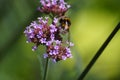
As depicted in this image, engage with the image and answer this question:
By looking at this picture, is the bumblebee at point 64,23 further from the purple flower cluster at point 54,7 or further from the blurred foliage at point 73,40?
the blurred foliage at point 73,40

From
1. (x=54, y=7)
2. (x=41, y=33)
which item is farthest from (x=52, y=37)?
(x=54, y=7)

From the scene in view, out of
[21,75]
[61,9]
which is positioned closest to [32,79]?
[21,75]

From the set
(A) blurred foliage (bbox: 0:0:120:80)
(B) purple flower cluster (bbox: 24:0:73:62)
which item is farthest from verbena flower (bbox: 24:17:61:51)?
(A) blurred foliage (bbox: 0:0:120:80)

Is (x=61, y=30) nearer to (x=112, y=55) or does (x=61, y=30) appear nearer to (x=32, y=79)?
(x=32, y=79)

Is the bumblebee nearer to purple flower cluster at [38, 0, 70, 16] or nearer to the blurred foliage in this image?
purple flower cluster at [38, 0, 70, 16]

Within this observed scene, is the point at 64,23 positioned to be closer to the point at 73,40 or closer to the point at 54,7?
the point at 54,7

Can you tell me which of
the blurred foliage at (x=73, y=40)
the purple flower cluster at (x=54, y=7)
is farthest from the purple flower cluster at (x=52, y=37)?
the blurred foliage at (x=73, y=40)
